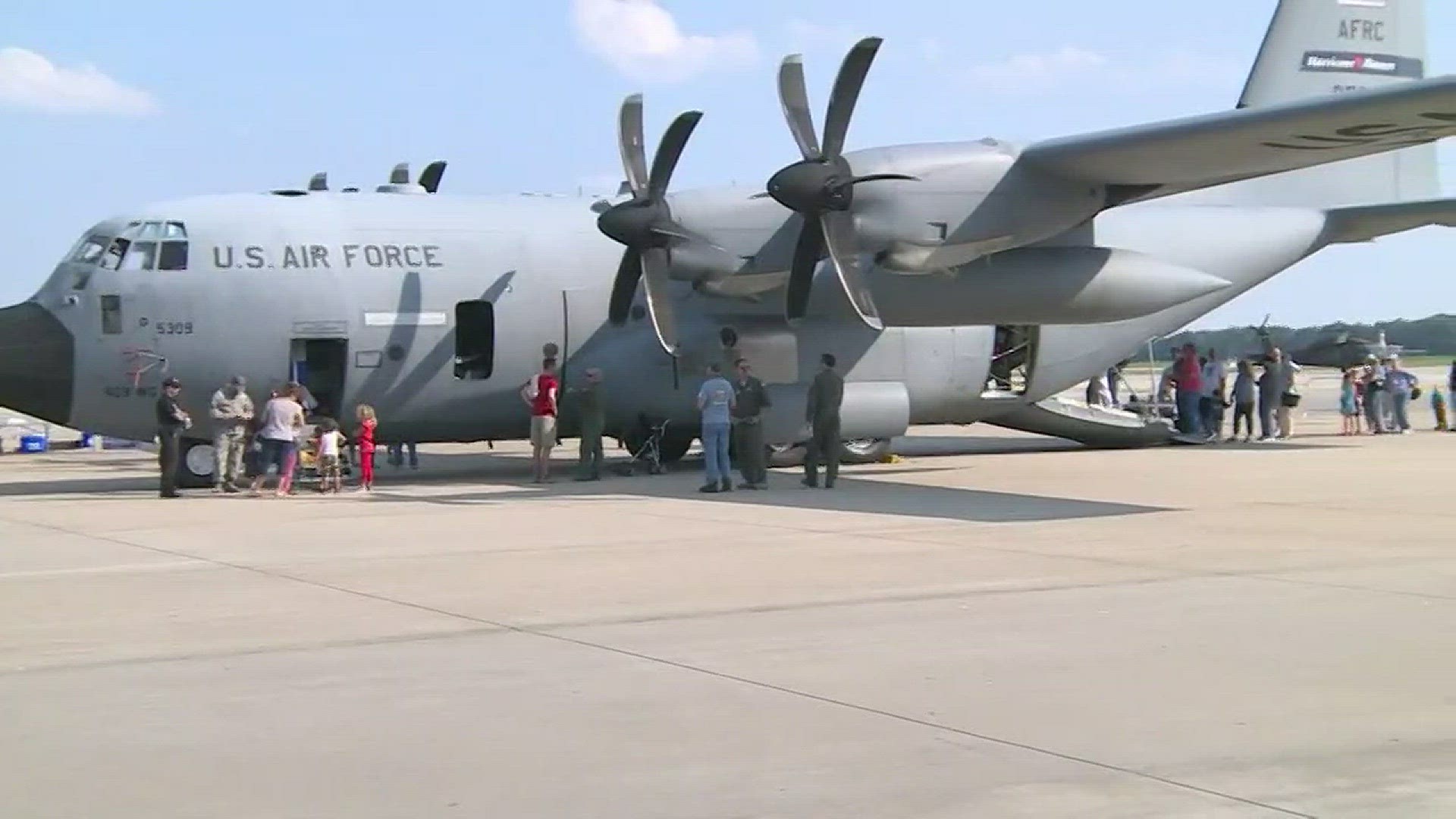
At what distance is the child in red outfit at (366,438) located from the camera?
17.9 meters

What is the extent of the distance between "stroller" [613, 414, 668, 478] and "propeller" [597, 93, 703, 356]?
1503mm

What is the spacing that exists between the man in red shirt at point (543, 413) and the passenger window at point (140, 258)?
4.15m

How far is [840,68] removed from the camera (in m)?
16.8

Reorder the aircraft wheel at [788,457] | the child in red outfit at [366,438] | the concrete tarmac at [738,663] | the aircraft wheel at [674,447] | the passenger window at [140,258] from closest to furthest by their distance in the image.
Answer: the concrete tarmac at [738,663], the passenger window at [140,258], the child in red outfit at [366,438], the aircraft wheel at [674,447], the aircraft wheel at [788,457]

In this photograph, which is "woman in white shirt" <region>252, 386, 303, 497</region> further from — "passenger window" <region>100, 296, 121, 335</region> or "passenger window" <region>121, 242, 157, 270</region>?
"passenger window" <region>121, 242, 157, 270</region>

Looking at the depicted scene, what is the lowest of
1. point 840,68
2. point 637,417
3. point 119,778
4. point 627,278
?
point 119,778

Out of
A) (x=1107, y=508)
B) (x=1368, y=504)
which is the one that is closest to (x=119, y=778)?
(x=1107, y=508)

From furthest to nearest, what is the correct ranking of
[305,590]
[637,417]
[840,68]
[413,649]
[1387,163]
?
[1387,163] → [637,417] → [840,68] → [305,590] → [413,649]

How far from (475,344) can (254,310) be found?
2437 millimetres

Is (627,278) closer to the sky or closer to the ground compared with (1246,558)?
closer to the sky

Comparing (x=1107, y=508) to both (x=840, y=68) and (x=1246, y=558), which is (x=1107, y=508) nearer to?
(x=1246, y=558)

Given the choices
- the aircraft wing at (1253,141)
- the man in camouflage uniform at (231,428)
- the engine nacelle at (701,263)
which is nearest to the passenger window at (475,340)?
the engine nacelle at (701,263)

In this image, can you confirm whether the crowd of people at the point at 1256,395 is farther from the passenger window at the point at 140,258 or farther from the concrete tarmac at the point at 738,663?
the passenger window at the point at 140,258

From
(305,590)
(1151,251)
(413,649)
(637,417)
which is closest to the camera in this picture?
(413,649)
